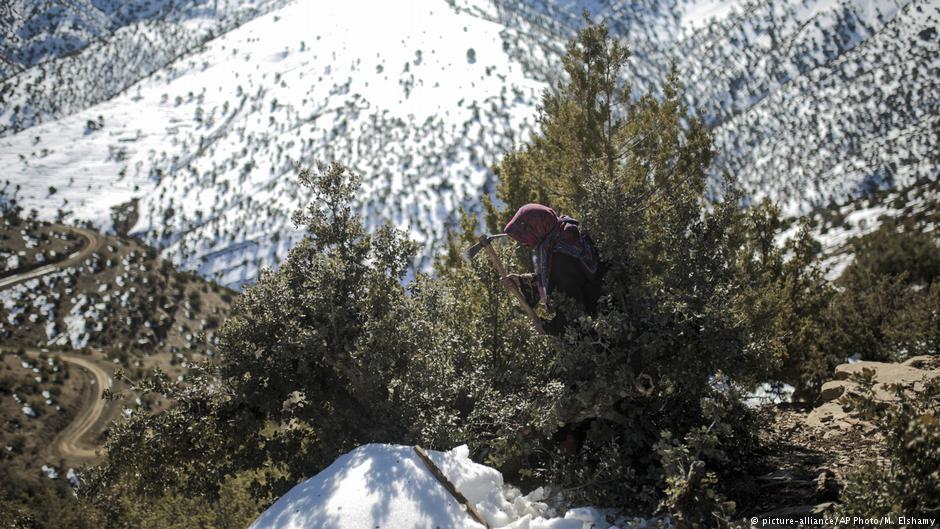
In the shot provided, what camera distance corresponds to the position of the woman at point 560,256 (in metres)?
5.00

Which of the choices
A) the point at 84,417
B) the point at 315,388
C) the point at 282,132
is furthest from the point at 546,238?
the point at 282,132

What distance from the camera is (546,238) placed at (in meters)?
5.12

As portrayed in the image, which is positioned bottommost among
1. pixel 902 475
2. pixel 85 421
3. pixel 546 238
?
pixel 85 421

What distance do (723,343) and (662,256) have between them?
1507 millimetres

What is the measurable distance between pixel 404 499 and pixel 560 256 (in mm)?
2173

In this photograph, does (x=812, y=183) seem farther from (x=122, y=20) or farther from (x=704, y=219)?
(x=122, y=20)

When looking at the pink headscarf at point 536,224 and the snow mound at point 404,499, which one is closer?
the snow mound at point 404,499

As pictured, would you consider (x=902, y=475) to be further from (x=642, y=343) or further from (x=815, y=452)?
(x=815, y=452)

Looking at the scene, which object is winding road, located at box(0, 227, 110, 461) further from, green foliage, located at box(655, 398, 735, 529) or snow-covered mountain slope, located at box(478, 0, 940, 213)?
snow-covered mountain slope, located at box(478, 0, 940, 213)

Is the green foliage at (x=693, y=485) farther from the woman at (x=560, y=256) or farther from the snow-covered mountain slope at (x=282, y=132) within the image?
the snow-covered mountain slope at (x=282, y=132)

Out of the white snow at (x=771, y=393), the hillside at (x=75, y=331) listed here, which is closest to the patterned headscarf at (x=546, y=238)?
the white snow at (x=771, y=393)

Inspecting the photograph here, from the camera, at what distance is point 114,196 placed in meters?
68.3

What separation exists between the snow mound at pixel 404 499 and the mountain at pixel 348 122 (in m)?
25.9

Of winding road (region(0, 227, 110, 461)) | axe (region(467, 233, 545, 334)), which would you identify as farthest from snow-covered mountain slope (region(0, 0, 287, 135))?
axe (region(467, 233, 545, 334))
